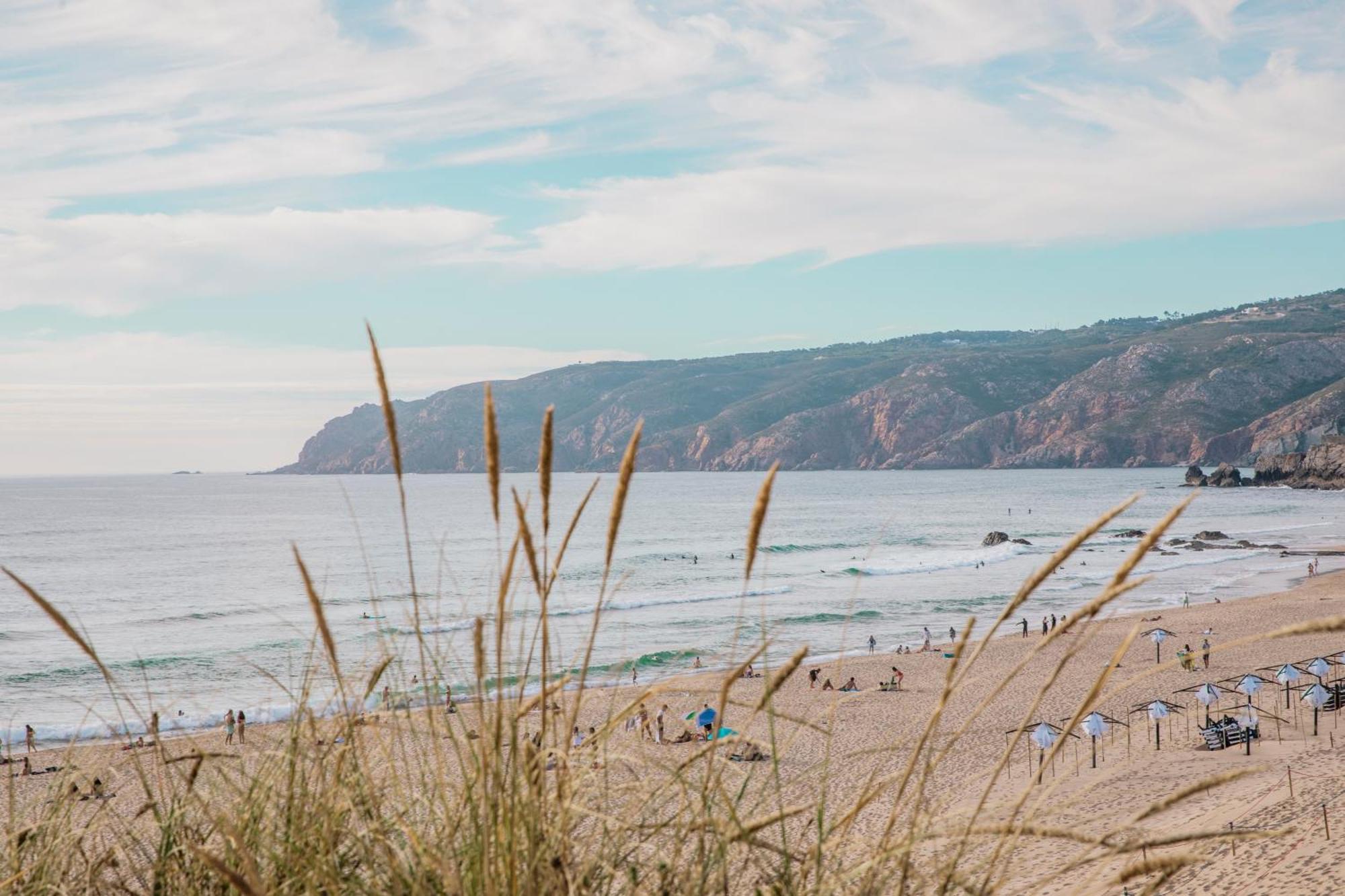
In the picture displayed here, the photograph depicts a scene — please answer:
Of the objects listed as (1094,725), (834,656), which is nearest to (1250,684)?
(1094,725)

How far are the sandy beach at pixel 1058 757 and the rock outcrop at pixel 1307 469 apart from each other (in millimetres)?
75288

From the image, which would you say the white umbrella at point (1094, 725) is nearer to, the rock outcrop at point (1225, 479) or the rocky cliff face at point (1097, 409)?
the rock outcrop at point (1225, 479)

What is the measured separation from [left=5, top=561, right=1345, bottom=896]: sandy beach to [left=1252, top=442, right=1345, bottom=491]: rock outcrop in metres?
75.3

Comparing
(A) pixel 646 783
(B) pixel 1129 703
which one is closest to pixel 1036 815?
(A) pixel 646 783

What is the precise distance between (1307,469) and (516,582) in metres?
119

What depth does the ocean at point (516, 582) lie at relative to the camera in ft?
46.8

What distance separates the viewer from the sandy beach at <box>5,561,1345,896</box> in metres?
2.28

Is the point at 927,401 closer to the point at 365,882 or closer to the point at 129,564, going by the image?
the point at 129,564

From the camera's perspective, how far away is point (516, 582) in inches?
71.2

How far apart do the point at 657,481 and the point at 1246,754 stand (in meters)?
152

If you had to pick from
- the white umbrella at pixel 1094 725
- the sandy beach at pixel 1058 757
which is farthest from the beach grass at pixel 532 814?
the white umbrella at pixel 1094 725

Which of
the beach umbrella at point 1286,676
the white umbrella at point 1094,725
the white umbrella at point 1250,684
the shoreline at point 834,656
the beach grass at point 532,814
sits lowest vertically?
the shoreline at point 834,656

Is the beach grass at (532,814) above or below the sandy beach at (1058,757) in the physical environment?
above

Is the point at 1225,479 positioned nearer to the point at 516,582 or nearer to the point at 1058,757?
the point at 1058,757
